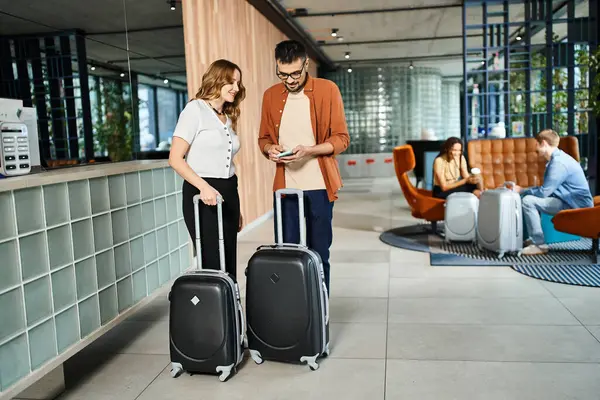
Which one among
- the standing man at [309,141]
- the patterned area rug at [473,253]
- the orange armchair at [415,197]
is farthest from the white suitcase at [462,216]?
the standing man at [309,141]

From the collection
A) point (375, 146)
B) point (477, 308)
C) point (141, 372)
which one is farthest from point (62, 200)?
point (375, 146)

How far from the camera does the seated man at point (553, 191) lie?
442 cm

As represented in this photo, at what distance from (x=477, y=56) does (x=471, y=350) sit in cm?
1159

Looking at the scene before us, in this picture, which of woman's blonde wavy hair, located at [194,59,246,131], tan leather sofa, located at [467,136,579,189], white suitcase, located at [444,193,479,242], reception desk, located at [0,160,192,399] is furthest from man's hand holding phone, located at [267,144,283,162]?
tan leather sofa, located at [467,136,579,189]

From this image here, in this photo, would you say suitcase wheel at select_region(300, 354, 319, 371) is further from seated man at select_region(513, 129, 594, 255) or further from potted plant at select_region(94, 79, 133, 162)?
seated man at select_region(513, 129, 594, 255)

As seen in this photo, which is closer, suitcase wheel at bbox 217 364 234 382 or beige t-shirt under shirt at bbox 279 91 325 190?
suitcase wheel at bbox 217 364 234 382

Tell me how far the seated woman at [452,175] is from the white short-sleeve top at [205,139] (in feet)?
11.3

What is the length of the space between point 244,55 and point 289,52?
3.99 metres

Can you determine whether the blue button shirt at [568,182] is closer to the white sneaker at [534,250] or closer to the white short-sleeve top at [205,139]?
the white sneaker at [534,250]

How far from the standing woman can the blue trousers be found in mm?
265

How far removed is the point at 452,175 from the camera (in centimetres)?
552

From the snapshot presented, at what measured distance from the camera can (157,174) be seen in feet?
10.3

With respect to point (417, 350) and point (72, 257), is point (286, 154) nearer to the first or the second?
point (72, 257)

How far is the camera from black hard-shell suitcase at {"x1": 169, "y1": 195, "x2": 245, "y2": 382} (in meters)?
2.26
